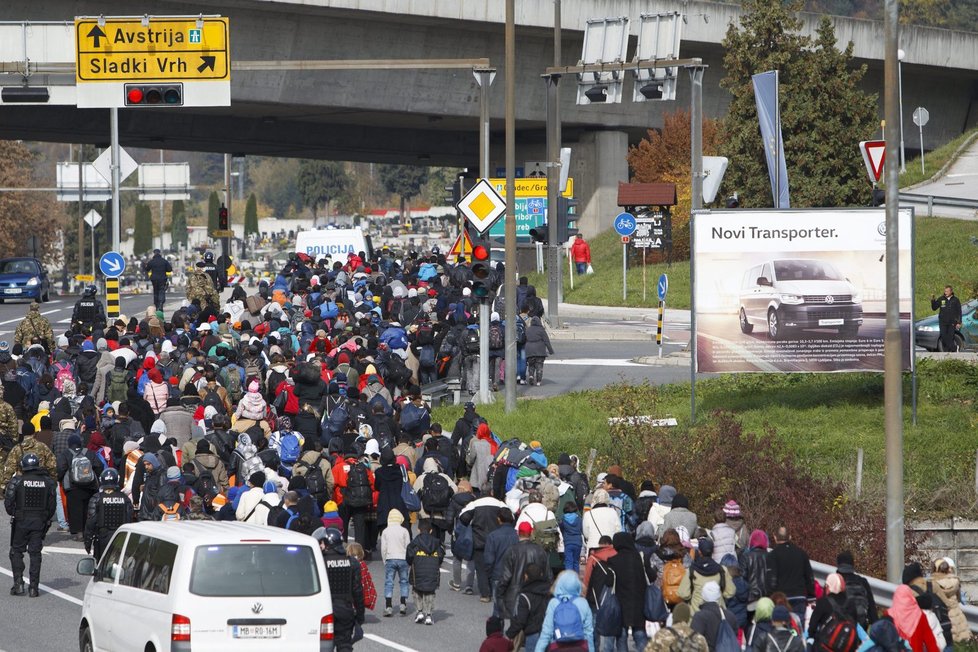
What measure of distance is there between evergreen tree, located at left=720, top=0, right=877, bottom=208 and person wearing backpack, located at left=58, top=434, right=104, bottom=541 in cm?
3507

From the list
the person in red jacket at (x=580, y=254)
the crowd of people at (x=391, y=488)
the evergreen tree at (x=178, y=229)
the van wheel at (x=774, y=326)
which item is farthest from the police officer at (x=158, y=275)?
the evergreen tree at (x=178, y=229)

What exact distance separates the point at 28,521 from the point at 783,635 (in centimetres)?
885

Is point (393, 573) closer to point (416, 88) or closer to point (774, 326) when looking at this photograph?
point (774, 326)

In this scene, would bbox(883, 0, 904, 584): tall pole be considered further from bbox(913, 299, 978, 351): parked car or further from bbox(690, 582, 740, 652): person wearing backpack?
bbox(913, 299, 978, 351): parked car

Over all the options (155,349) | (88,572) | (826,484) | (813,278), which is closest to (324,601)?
(88,572)

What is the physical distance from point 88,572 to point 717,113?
48544mm

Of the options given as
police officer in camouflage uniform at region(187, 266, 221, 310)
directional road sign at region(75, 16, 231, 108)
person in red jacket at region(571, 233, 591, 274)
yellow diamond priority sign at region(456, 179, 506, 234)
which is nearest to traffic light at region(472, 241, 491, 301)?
yellow diamond priority sign at region(456, 179, 506, 234)

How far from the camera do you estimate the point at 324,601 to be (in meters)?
12.4

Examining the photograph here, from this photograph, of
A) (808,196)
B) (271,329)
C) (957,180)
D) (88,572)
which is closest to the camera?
(88,572)

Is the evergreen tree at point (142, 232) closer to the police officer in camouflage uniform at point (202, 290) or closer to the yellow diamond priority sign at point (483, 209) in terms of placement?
the police officer in camouflage uniform at point (202, 290)

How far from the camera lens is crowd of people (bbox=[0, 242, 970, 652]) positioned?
13617 mm

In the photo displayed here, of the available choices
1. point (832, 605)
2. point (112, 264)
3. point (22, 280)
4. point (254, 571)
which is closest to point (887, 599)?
point (832, 605)

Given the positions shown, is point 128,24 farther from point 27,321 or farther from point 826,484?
point 826,484

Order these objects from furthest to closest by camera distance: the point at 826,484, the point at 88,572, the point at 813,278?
the point at 813,278 → the point at 826,484 → the point at 88,572
